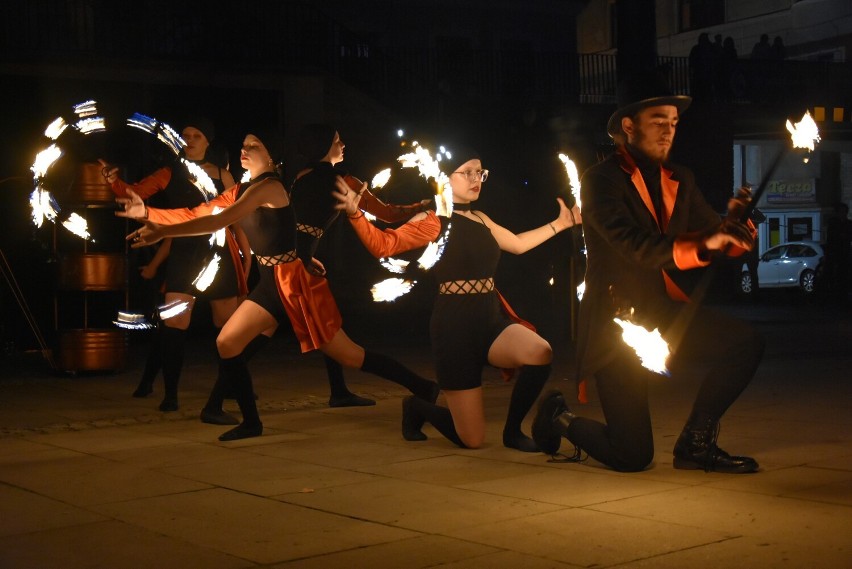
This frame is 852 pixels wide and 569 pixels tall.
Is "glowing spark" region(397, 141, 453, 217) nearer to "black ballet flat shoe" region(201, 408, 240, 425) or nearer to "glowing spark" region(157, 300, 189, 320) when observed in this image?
"black ballet flat shoe" region(201, 408, 240, 425)

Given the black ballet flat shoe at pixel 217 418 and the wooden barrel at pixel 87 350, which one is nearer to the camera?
the black ballet flat shoe at pixel 217 418

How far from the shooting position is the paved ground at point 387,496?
5.03 metres

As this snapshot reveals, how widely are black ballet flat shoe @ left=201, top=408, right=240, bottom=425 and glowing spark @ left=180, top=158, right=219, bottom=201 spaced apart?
1.61m

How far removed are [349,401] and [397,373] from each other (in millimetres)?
1196

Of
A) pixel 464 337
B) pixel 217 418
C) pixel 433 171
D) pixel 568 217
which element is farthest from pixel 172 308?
pixel 568 217

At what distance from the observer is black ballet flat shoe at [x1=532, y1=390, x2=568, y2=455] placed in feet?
23.3

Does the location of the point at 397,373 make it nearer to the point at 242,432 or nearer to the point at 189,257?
the point at 242,432

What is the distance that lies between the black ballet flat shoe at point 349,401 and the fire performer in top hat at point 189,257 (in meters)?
1.07

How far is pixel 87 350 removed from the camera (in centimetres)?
1242

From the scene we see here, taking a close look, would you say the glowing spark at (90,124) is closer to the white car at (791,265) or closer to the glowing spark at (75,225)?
the glowing spark at (75,225)

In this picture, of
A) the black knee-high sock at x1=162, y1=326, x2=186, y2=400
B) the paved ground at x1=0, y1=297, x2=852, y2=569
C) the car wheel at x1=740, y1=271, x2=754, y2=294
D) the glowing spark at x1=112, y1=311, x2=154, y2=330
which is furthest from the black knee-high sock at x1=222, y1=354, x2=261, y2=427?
the car wheel at x1=740, y1=271, x2=754, y2=294

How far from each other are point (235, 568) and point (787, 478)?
9.77ft

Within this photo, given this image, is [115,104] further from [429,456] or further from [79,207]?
[429,456]

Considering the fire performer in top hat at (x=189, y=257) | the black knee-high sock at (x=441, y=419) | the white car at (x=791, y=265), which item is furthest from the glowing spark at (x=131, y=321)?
the white car at (x=791, y=265)
